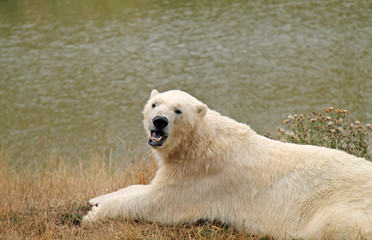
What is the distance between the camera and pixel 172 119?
4.23m

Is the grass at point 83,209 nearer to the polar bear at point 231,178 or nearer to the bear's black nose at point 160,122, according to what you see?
the polar bear at point 231,178

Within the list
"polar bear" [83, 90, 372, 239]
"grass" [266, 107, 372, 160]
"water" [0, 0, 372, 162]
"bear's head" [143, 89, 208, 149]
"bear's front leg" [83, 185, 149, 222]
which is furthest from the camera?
"water" [0, 0, 372, 162]

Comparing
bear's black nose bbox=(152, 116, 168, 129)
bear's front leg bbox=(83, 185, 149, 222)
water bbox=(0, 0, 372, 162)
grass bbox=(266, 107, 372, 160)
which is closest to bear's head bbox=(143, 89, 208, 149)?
bear's black nose bbox=(152, 116, 168, 129)

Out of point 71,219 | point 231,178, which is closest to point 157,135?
point 231,178

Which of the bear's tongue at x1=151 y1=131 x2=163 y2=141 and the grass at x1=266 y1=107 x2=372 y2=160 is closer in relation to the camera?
the bear's tongue at x1=151 y1=131 x2=163 y2=141

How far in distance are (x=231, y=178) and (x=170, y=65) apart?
9270mm

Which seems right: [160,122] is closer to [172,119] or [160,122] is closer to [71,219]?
[172,119]

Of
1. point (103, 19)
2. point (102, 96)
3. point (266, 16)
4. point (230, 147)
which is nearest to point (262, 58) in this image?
point (266, 16)

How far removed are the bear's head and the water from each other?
4.71 meters

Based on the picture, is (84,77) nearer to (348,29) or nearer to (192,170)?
(348,29)

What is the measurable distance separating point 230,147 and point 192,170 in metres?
0.46

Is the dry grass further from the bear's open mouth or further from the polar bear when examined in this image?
the bear's open mouth

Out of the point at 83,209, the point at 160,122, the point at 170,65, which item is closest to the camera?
the point at 160,122

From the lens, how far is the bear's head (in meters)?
4.21
